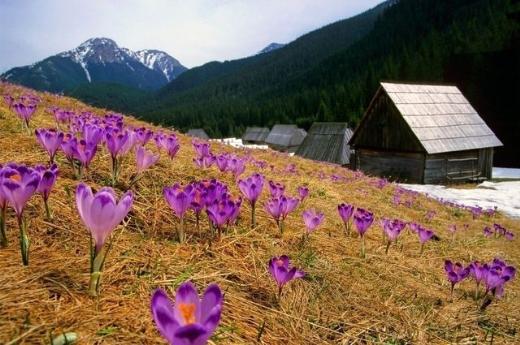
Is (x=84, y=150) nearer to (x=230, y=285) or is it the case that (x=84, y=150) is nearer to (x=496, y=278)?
(x=230, y=285)

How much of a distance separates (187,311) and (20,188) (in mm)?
1027

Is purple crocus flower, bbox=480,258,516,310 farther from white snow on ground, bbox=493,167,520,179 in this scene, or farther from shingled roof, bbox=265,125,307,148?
shingled roof, bbox=265,125,307,148

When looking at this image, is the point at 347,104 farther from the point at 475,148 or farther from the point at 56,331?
the point at 56,331

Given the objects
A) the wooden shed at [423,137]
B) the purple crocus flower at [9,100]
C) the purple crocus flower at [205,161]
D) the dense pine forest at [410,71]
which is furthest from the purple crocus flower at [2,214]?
the wooden shed at [423,137]

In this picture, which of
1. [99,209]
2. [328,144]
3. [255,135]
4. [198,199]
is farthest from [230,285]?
[255,135]

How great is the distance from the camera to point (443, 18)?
402 feet

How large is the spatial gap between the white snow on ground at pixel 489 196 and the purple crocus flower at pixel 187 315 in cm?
1455

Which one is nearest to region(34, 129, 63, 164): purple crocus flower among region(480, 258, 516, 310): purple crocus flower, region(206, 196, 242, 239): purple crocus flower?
region(206, 196, 242, 239): purple crocus flower

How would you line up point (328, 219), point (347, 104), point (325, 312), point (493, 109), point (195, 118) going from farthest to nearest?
1. point (195, 118)
2. point (347, 104)
3. point (493, 109)
4. point (328, 219)
5. point (325, 312)

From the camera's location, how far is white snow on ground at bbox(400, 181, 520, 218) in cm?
1530

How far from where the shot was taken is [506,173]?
30.4 m

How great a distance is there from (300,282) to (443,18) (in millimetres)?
139786

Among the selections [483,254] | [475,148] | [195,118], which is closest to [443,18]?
[195,118]

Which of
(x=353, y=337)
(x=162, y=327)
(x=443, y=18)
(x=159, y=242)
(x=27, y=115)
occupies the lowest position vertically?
(x=353, y=337)
